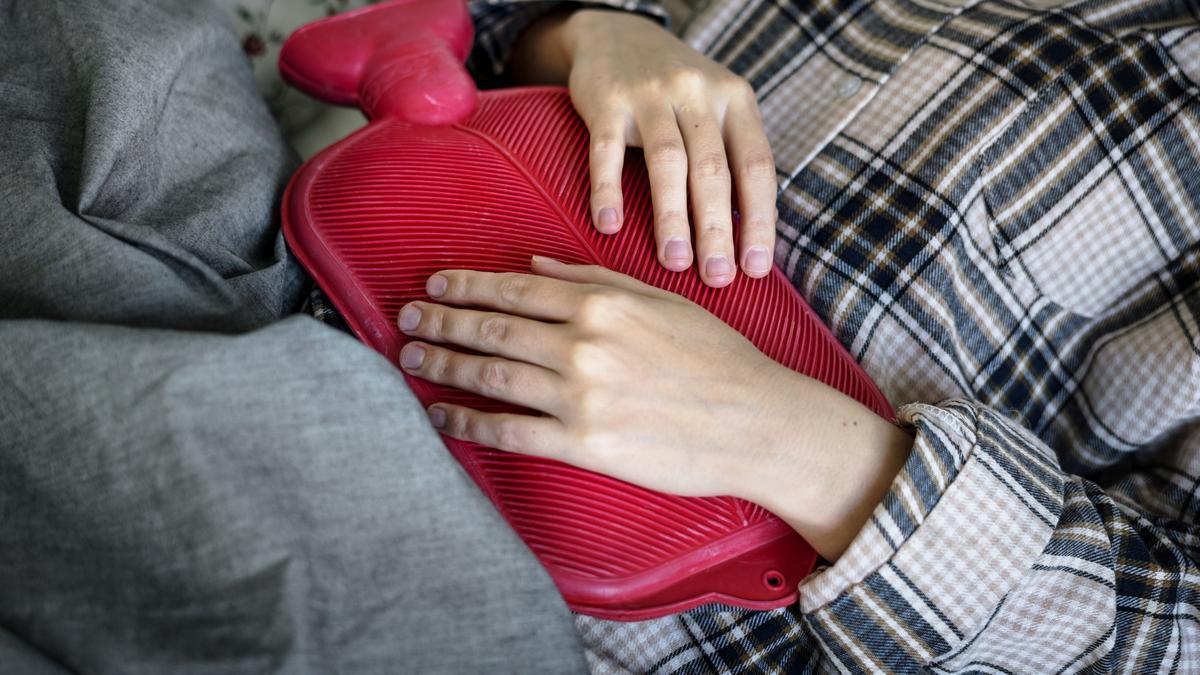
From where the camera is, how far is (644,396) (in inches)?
22.7

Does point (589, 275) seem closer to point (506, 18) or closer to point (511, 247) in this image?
point (511, 247)

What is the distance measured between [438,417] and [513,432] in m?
0.06

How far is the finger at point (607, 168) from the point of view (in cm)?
67

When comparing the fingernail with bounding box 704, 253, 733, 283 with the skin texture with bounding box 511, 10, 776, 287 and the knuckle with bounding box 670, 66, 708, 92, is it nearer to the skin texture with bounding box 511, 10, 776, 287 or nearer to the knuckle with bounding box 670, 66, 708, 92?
the skin texture with bounding box 511, 10, 776, 287

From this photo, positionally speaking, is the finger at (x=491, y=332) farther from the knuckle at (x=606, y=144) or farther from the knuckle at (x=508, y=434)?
the knuckle at (x=606, y=144)

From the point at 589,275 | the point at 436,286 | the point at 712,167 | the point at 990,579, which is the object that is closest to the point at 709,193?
the point at 712,167

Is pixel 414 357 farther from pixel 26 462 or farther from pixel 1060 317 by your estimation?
pixel 1060 317

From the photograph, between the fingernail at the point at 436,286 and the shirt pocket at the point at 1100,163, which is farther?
the shirt pocket at the point at 1100,163

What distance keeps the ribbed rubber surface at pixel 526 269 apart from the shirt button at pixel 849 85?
0.24 meters

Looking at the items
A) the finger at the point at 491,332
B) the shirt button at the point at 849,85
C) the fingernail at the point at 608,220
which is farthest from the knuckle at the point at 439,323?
the shirt button at the point at 849,85

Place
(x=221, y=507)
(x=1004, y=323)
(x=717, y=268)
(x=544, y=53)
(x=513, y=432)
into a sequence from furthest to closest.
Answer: (x=544, y=53) < (x=1004, y=323) < (x=717, y=268) < (x=513, y=432) < (x=221, y=507)

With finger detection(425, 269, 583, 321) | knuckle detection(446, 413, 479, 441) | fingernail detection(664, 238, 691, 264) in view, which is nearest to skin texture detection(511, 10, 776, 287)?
fingernail detection(664, 238, 691, 264)

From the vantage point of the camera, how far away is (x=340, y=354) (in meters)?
0.49

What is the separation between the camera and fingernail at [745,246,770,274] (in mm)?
678
